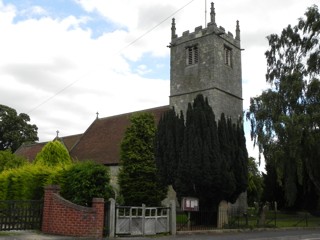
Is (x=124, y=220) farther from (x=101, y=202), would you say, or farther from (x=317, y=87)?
(x=317, y=87)

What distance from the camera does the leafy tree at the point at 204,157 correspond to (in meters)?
20.5

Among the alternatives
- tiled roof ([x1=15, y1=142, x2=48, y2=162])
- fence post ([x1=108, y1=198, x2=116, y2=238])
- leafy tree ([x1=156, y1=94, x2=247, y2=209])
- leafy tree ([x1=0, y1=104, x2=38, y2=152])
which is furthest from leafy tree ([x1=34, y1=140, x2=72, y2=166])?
leafy tree ([x1=0, y1=104, x2=38, y2=152])

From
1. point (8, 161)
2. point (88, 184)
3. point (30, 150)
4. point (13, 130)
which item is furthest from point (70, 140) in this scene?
point (88, 184)

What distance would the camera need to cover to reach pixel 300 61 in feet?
98.8

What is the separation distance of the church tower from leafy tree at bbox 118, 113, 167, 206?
19.5 feet

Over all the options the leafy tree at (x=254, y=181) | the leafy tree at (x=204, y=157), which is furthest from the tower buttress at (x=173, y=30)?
the leafy tree at (x=254, y=181)

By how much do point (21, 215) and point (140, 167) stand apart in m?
11.2

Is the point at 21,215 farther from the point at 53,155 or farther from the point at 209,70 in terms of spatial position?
the point at 209,70

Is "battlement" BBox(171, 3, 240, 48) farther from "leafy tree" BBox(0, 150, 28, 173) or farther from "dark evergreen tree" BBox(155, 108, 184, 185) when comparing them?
"leafy tree" BBox(0, 150, 28, 173)

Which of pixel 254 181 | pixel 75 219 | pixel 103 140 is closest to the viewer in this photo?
pixel 75 219

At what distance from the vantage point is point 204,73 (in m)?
30.7

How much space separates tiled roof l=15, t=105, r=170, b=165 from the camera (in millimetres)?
33812

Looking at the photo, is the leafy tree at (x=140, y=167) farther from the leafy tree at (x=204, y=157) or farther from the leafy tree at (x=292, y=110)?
the leafy tree at (x=292, y=110)

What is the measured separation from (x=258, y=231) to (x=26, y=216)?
1144cm
